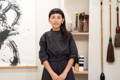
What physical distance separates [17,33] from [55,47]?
2.75ft

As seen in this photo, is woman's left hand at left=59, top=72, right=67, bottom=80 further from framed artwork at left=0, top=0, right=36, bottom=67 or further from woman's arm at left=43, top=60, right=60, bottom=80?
framed artwork at left=0, top=0, right=36, bottom=67

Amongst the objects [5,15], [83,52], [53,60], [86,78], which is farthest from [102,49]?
Result: [5,15]

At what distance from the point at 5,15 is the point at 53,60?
39.5 inches

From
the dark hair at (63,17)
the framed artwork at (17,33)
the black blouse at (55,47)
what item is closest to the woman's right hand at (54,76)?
the black blouse at (55,47)

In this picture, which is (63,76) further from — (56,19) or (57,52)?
(56,19)

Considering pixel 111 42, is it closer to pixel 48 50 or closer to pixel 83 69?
pixel 83 69

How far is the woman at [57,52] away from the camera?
1.91m

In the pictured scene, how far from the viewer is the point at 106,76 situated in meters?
2.41

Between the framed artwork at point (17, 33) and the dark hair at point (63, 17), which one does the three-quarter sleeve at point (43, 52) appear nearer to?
the dark hair at point (63, 17)

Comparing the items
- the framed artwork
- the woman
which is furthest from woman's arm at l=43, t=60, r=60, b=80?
the framed artwork

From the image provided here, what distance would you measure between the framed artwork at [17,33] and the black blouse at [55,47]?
655mm

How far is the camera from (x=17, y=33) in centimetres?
A: 257

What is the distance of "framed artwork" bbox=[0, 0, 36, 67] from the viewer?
8.38 ft

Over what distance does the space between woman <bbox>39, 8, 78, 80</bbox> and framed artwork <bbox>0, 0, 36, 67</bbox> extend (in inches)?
25.8
